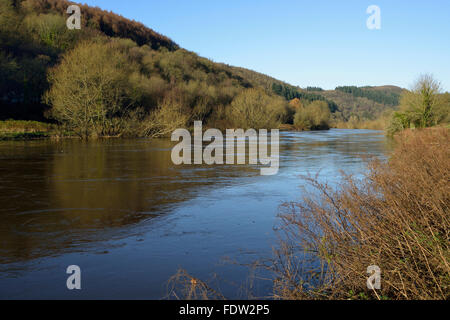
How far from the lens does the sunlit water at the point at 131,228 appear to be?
521 centimetres

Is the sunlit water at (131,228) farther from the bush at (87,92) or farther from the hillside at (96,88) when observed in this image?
the hillside at (96,88)

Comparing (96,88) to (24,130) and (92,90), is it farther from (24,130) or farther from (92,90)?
(24,130)

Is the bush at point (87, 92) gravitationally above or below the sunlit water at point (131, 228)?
above

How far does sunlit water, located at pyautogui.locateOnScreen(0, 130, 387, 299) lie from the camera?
17.1 feet

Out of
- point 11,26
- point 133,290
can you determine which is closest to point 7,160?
point 133,290

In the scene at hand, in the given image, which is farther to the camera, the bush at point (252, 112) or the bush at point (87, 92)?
the bush at point (252, 112)

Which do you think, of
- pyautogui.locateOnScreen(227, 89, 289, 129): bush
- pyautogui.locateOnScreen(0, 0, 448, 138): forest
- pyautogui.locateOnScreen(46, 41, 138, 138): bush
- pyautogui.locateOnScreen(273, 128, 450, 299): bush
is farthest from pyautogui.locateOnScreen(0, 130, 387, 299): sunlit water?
pyautogui.locateOnScreen(227, 89, 289, 129): bush

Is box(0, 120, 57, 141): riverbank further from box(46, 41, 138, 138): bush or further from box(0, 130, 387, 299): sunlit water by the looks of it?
box(0, 130, 387, 299): sunlit water

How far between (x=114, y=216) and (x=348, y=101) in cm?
20082

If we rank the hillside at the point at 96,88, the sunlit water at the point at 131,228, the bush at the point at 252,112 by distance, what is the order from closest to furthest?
the sunlit water at the point at 131,228 < the hillside at the point at 96,88 < the bush at the point at 252,112

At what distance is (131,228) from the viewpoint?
7.66 meters

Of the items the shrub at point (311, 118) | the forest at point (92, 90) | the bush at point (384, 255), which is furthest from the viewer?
the shrub at point (311, 118)

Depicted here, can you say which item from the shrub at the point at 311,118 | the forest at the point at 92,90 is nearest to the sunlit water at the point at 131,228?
the forest at the point at 92,90
